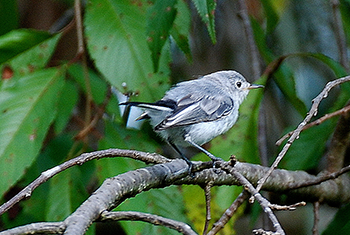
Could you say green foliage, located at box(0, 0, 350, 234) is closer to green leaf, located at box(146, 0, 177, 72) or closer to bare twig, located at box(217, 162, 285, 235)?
green leaf, located at box(146, 0, 177, 72)

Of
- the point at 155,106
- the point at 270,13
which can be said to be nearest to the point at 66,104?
the point at 155,106

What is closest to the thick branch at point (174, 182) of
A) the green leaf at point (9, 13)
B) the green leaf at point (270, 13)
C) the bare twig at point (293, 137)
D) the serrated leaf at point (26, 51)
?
the bare twig at point (293, 137)

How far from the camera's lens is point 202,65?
5297mm

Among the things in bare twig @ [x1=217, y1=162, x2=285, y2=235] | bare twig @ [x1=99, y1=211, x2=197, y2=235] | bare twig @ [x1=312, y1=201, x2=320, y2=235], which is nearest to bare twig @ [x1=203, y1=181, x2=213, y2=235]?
bare twig @ [x1=217, y1=162, x2=285, y2=235]

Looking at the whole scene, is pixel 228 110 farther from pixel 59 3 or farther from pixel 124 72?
pixel 59 3

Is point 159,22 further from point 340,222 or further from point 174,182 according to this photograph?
point 340,222

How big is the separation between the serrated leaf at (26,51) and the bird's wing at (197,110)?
79 centimetres

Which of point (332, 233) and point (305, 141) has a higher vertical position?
point (305, 141)

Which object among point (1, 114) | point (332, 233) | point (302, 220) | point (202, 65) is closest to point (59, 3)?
point (202, 65)

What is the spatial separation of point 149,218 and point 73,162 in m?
0.43

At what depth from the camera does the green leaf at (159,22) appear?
2.35 m

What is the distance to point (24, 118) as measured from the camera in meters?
2.64

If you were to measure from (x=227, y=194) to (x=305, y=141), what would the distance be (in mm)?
775

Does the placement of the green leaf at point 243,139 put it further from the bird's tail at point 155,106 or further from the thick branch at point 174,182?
the bird's tail at point 155,106
